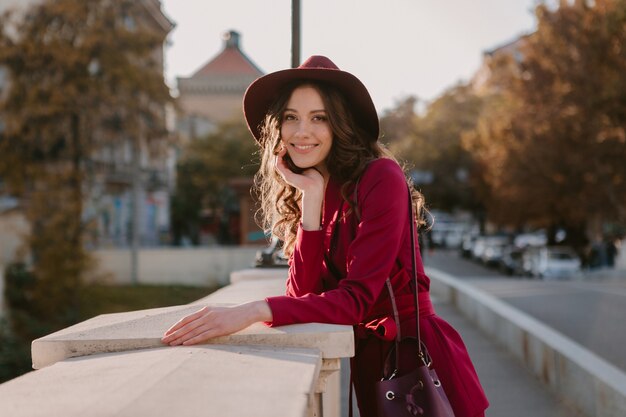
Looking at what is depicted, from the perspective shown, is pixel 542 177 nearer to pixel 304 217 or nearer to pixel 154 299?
pixel 154 299

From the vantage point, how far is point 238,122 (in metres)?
54.2

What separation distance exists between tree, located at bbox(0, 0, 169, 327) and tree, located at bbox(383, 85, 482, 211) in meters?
37.7

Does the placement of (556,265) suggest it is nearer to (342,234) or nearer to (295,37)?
(295,37)

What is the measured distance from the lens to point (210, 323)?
2.25 meters

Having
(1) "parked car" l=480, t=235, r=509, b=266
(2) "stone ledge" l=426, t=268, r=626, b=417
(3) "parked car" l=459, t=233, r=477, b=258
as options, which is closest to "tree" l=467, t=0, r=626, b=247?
(1) "parked car" l=480, t=235, r=509, b=266

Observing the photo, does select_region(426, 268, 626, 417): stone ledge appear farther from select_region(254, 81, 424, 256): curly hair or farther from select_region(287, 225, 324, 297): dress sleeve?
select_region(287, 225, 324, 297): dress sleeve

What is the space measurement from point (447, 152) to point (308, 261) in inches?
2484

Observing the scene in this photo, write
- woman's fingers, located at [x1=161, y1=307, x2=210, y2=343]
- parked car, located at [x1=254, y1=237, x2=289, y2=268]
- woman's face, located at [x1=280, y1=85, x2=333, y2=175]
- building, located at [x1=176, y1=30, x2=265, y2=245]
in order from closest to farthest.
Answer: woman's fingers, located at [x1=161, y1=307, x2=210, y2=343]
woman's face, located at [x1=280, y1=85, x2=333, y2=175]
parked car, located at [x1=254, y1=237, x2=289, y2=268]
building, located at [x1=176, y1=30, x2=265, y2=245]

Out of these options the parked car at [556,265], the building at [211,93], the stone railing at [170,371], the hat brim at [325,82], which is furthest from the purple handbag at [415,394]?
the building at [211,93]

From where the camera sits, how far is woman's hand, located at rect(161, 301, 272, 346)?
2213mm

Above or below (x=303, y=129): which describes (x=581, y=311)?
below

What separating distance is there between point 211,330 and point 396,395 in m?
0.56

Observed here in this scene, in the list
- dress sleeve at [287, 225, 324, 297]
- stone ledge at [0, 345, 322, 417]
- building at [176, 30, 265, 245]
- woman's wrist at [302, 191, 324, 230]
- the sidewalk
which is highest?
building at [176, 30, 265, 245]

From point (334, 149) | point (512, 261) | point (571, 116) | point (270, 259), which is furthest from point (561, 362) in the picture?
point (512, 261)
